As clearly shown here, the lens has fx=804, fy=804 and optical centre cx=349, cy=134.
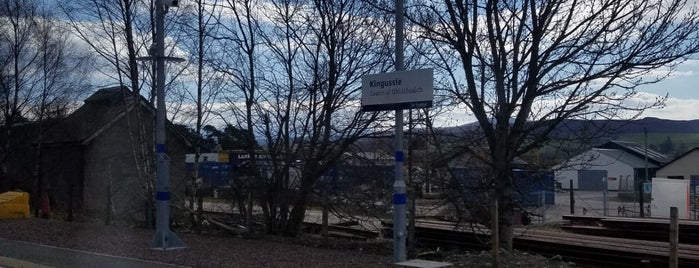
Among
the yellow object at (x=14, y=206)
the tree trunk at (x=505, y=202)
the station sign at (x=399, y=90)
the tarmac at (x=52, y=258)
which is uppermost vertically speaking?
the station sign at (x=399, y=90)

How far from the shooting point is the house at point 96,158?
28.6m

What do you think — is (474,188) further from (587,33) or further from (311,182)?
(311,182)

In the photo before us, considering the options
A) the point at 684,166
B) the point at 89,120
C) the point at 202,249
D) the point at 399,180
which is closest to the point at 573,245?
the point at 399,180

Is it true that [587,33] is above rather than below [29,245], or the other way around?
above

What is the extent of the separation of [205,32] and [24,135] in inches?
670

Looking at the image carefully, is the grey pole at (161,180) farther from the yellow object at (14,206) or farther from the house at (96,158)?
the house at (96,158)

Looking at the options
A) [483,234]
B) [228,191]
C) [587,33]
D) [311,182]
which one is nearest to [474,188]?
[483,234]

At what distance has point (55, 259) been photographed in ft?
47.0

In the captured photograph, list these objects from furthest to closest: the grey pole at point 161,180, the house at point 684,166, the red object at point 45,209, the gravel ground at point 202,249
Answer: the house at point 684,166 → the red object at point 45,209 → the grey pole at point 161,180 → the gravel ground at point 202,249

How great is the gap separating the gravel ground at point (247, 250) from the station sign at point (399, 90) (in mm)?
2674

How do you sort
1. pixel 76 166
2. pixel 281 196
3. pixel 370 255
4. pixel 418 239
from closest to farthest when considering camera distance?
pixel 370 255, pixel 418 239, pixel 281 196, pixel 76 166

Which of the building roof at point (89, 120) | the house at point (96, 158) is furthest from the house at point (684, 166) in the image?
the building roof at point (89, 120)

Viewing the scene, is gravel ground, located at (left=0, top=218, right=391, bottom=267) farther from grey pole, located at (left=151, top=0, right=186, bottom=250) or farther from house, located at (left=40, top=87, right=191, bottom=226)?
house, located at (left=40, top=87, right=191, bottom=226)

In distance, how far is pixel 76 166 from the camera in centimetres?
3356
